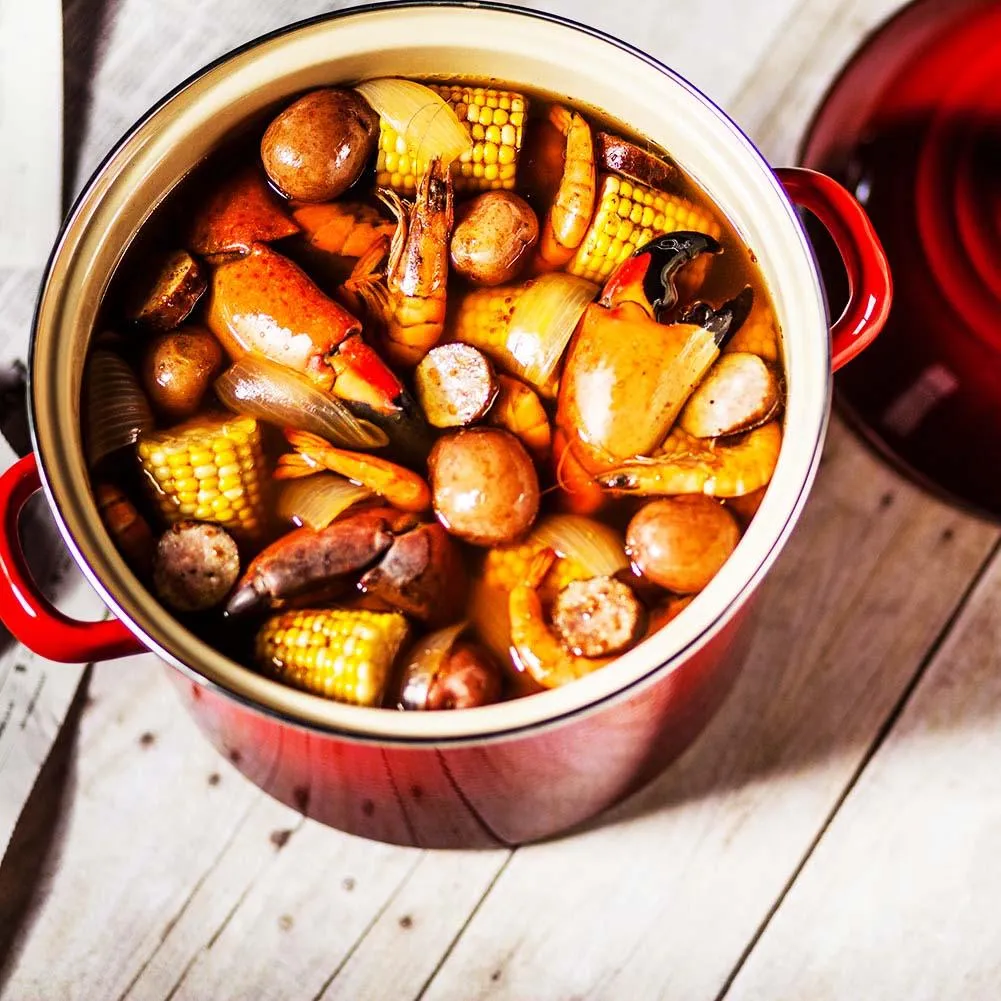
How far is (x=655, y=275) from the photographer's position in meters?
0.78

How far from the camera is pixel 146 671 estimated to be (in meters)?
1.02

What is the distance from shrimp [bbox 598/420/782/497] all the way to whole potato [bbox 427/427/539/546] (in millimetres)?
60

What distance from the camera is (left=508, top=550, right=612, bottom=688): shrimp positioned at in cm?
73

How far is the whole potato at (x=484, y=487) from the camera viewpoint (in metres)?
0.74

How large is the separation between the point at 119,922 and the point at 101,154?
2.24 feet

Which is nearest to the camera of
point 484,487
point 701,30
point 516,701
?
point 516,701

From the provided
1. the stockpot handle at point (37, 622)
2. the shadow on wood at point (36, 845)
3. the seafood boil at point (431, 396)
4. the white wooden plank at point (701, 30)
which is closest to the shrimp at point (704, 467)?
the seafood boil at point (431, 396)

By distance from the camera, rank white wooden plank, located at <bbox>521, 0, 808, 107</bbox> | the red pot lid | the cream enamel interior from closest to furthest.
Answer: the cream enamel interior → the red pot lid → white wooden plank, located at <bbox>521, 0, 808, 107</bbox>

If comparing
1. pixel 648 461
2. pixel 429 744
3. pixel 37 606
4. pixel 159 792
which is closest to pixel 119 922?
pixel 159 792

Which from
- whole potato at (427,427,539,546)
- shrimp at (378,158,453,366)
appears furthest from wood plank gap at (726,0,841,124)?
whole potato at (427,427,539,546)

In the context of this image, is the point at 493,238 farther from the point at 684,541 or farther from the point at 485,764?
the point at 485,764

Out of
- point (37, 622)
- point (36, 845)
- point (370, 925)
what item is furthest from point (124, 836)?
point (37, 622)

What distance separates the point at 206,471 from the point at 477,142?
1.00ft

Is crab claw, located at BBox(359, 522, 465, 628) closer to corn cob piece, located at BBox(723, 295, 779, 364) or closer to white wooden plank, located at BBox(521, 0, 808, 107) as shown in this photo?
corn cob piece, located at BBox(723, 295, 779, 364)
